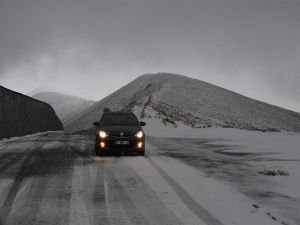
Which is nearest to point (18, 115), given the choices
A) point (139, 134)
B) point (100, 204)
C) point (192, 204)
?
point (139, 134)

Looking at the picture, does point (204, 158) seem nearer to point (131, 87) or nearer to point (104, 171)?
point (104, 171)

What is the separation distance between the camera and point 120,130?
1464cm

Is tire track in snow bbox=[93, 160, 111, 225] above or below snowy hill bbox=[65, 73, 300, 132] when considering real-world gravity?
below

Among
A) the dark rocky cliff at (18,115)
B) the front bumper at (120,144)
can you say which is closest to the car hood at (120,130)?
the front bumper at (120,144)

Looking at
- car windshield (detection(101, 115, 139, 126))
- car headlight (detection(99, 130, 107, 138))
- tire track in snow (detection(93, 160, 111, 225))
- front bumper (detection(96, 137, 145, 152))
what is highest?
car windshield (detection(101, 115, 139, 126))

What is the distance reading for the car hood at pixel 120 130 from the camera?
1455cm

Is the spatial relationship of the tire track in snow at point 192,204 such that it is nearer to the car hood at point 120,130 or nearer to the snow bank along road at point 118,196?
the snow bank along road at point 118,196

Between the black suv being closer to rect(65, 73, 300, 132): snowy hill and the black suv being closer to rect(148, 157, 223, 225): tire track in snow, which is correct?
rect(148, 157, 223, 225): tire track in snow

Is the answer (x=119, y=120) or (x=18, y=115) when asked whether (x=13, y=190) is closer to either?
(x=119, y=120)

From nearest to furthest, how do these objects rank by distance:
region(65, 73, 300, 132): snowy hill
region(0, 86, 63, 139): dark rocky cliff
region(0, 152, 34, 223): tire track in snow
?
region(0, 152, 34, 223): tire track in snow, region(0, 86, 63, 139): dark rocky cliff, region(65, 73, 300, 132): snowy hill

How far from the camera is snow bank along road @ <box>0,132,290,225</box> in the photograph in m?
6.20

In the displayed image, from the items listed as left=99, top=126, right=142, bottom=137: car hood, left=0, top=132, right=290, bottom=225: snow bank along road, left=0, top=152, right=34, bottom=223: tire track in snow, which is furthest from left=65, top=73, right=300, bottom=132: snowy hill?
left=0, top=132, right=290, bottom=225: snow bank along road

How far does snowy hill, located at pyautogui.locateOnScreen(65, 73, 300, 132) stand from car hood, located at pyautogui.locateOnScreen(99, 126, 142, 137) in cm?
3169

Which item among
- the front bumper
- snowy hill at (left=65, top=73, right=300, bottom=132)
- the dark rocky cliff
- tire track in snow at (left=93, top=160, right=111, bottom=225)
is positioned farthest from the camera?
snowy hill at (left=65, top=73, right=300, bottom=132)
